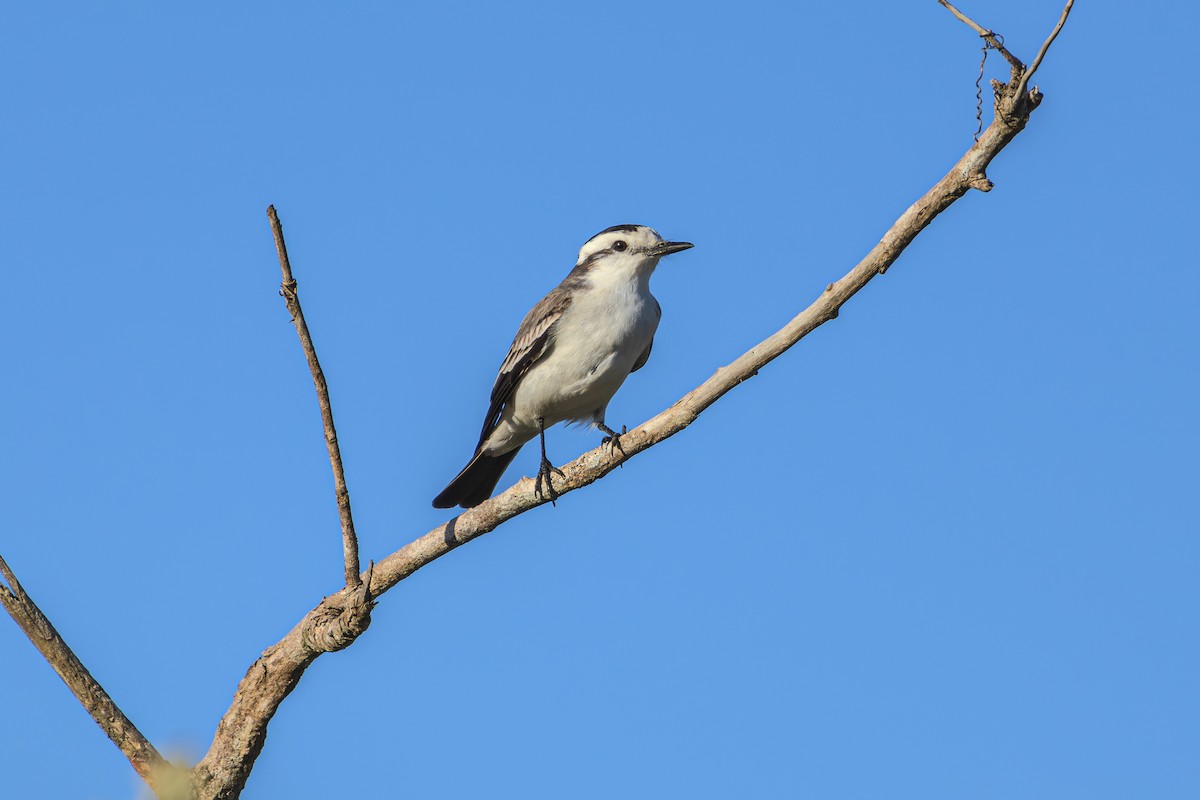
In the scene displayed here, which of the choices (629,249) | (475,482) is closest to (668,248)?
(629,249)

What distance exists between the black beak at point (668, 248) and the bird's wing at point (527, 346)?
2.52ft

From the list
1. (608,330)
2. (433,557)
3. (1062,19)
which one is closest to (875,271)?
(1062,19)

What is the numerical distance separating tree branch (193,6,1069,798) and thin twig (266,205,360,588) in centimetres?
14

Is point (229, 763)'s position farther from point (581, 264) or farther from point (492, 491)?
point (581, 264)

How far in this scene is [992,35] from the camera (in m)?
5.39

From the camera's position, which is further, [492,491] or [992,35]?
[492,491]

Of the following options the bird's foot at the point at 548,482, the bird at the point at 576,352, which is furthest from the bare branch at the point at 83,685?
the bird at the point at 576,352

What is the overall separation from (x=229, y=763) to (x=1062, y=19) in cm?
507

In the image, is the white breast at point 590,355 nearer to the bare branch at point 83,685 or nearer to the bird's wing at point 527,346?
the bird's wing at point 527,346

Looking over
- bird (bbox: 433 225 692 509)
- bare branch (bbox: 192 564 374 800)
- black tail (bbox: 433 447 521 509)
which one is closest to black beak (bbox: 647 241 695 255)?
bird (bbox: 433 225 692 509)

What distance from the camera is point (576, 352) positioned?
31.0 feet

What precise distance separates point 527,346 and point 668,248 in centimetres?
135

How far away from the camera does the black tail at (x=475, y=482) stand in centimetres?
1033

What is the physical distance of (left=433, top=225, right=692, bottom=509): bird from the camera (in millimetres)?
9469
